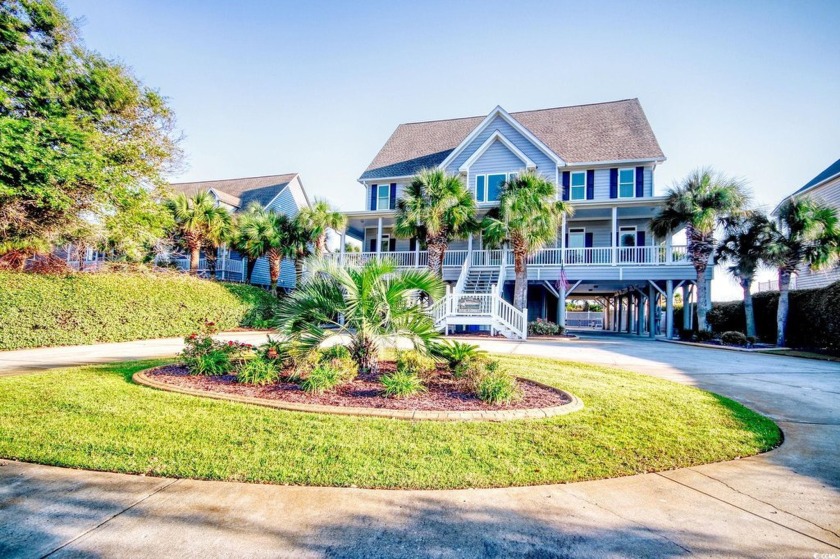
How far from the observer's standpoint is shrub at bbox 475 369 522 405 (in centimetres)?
546

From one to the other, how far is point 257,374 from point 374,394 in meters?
1.88

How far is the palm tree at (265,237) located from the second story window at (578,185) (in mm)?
15282

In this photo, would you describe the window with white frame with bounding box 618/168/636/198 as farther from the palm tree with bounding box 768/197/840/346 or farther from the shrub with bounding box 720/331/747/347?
the shrub with bounding box 720/331/747/347

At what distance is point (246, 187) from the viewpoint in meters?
32.2

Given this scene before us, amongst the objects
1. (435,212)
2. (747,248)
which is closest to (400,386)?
(435,212)

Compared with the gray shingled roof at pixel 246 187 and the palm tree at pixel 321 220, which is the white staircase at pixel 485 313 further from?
the gray shingled roof at pixel 246 187

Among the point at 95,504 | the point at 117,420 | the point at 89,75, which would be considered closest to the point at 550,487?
the point at 95,504

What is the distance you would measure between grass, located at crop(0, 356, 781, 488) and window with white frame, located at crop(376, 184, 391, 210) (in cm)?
2023

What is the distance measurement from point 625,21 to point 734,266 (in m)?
12.8

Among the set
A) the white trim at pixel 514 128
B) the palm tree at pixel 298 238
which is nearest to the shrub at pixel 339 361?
the palm tree at pixel 298 238

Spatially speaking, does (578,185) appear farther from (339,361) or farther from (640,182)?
(339,361)

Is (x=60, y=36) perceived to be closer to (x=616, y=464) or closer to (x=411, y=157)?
(x=411, y=157)

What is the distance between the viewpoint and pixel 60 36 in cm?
1355

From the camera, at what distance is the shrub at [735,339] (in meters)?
15.7
